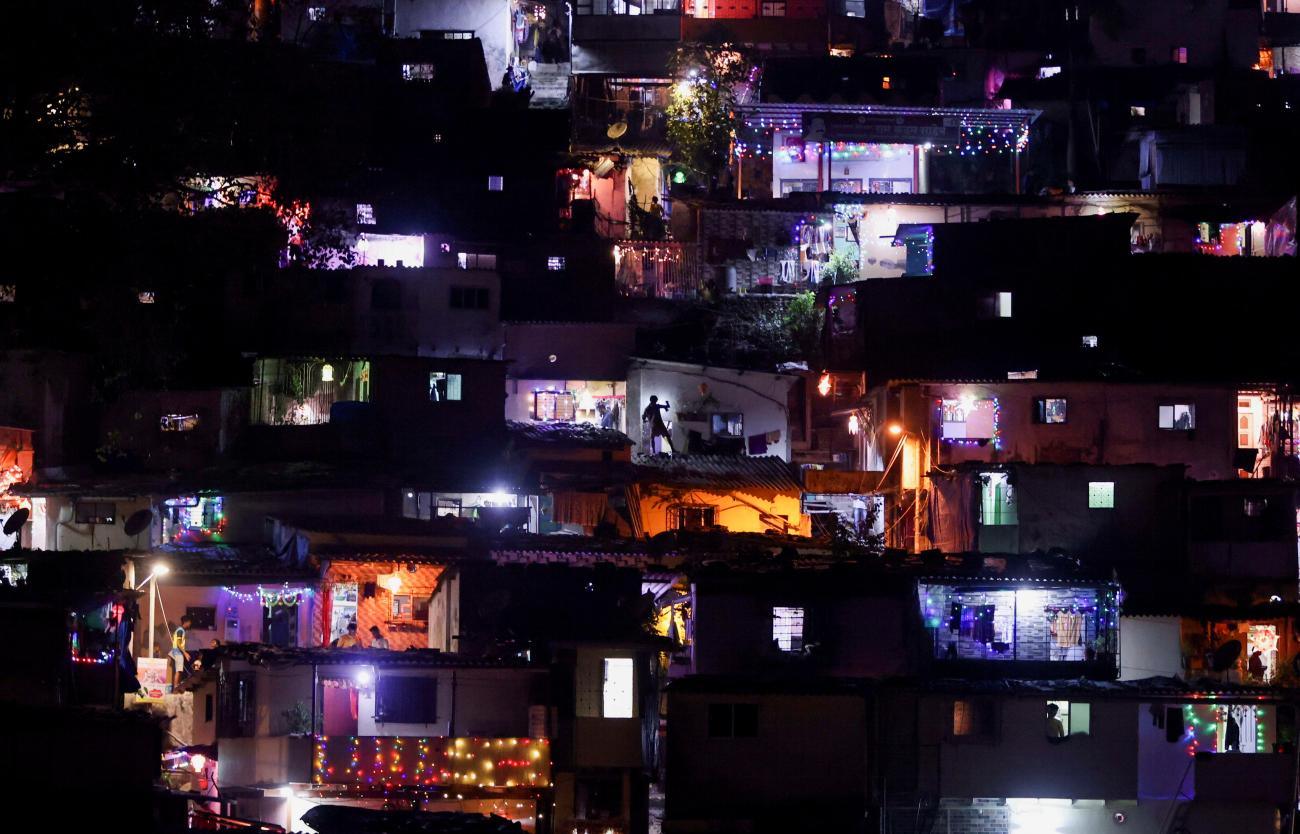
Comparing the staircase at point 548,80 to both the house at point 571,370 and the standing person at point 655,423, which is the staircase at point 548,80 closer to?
the house at point 571,370

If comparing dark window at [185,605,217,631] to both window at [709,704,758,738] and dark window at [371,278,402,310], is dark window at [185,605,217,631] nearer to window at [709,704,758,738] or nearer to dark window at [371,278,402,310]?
dark window at [371,278,402,310]

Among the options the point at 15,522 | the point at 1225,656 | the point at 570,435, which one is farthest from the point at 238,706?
the point at 1225,656

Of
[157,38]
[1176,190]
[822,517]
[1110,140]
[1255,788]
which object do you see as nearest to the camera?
[157,38]

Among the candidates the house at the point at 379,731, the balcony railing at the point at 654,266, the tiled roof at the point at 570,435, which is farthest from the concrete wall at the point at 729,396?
the house at the point at 379,731

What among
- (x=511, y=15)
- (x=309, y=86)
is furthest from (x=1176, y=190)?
(x=309, y=86)

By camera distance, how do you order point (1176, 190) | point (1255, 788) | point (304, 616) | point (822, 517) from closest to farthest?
point (1255, 788), point (304, 616), point (822, 517), point (1176, 190)

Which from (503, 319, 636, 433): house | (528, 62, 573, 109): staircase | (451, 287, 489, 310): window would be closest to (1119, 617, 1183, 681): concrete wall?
(503, 319, 636, 433): house

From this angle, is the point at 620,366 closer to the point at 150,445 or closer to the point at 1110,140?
the point at 150,445
